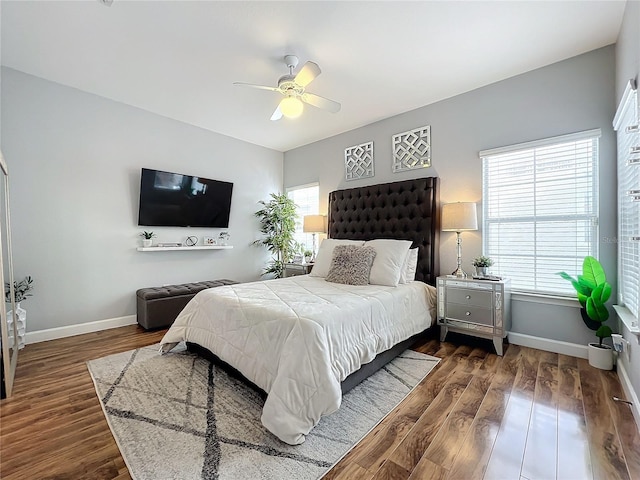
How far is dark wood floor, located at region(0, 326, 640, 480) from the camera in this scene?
1397mm

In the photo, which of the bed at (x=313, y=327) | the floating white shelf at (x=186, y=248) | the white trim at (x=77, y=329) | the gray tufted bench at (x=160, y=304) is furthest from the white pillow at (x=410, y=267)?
the white trim at (x=77, y=329)

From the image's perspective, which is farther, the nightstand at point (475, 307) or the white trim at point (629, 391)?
the nightstand at point (475, 307)

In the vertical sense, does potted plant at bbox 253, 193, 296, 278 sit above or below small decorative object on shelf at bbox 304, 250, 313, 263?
above

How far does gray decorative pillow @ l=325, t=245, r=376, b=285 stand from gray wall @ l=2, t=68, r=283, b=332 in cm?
240

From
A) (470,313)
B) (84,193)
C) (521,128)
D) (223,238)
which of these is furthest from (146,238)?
(521,128)

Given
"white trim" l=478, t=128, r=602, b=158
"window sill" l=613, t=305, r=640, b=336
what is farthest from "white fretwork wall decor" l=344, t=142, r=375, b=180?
"window sill" l=613, t=305, r=640, b=336

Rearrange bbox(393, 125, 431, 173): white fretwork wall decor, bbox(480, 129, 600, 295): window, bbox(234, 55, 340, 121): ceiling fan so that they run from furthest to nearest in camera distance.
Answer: bbox(393, 125, 431, 173): white fretwork wall decor < bbox(480, 129, 600, 295): window < bbox(234, 55, 340, 121): ceiling fan

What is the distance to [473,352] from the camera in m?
2.84

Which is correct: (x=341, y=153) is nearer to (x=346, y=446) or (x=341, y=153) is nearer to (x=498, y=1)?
(x=498, y=1)

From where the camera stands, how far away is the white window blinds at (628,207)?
1.88 meters

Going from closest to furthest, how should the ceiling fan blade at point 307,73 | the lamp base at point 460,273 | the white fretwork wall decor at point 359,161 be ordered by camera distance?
the ceiling fan blade at point 307,73 < the lamp base at point 460,273 < the white fretwork wall decor at point 359,161

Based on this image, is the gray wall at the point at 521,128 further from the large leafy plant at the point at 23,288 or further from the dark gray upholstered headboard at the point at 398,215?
the large leafy plant at the point at 23,288

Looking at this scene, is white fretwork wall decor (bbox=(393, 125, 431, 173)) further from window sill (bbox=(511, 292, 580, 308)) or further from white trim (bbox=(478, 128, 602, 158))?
window sill (bbox=(511, 292, 580, 308))

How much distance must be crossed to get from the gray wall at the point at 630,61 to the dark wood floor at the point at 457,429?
0.23 m
